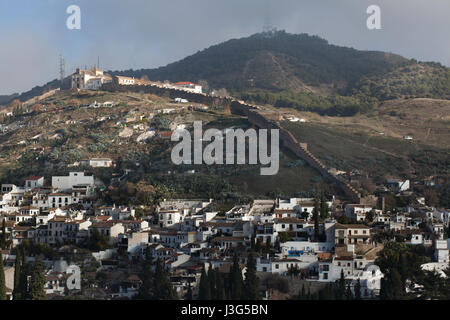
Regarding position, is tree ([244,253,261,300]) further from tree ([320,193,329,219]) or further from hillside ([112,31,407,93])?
hillside ([112,31,407,93])

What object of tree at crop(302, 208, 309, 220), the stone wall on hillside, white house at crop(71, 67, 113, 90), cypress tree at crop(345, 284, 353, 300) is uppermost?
white house at crop(71, 67, 113, 90)

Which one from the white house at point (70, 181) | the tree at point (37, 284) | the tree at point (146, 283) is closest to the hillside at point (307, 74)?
the white house at point (70, 181)

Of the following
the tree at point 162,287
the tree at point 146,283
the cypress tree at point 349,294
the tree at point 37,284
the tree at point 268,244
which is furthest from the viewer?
the tree at point 268,244

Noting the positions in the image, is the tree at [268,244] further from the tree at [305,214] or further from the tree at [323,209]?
the tree at [323,209]

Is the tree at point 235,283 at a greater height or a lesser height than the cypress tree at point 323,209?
lesser

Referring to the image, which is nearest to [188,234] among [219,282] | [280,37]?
[219,282]

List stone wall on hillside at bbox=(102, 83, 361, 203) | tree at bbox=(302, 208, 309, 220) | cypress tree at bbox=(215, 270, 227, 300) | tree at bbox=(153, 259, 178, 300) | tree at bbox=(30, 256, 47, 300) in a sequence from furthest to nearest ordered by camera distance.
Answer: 1. stone wall on hillside at bbox=(102, 83, 361, 203)
2. tree at bbox=(302, 208, 309, 220)
3. tree at bbox=(30, 256, 47, 300)
4. tree at bbox=(153, 259, 178, 300)
5. cypress tree at bbox=(215, 270, 227, 300)

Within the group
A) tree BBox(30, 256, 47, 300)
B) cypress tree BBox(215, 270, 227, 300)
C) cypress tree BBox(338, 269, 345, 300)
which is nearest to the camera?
cypress tree BBox(215, 270, 227, 300)

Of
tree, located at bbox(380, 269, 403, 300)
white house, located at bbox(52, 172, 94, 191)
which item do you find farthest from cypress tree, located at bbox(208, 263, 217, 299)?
white house, located at bbox(52, 172, 94, 191)

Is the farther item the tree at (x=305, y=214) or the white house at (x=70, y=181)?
the white house at (x=70, y=181)
